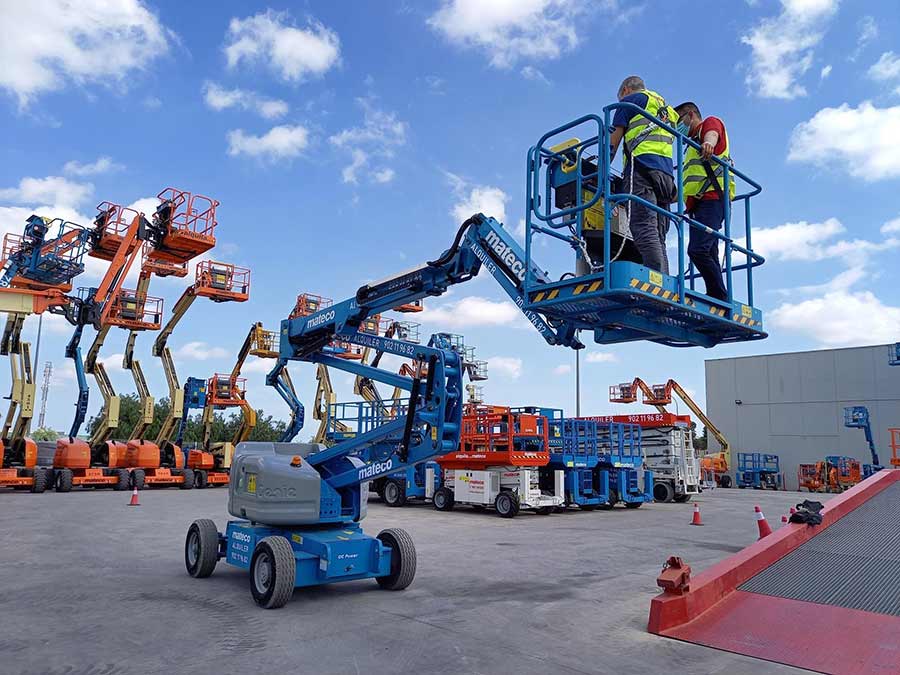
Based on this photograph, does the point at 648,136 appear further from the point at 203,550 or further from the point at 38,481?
the point at 38,481

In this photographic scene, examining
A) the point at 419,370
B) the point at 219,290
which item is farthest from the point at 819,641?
the point at 219,290

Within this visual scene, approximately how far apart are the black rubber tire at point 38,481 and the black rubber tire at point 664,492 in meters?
22.3

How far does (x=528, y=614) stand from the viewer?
7.54 m

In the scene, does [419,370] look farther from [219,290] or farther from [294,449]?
[219,290]

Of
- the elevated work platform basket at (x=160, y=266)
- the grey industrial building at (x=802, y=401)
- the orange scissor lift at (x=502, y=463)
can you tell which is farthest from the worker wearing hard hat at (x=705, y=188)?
the grey industrial building at (x=802, y=401)

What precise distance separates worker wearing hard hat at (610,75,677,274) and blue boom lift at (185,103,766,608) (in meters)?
0.14

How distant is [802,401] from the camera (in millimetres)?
42938

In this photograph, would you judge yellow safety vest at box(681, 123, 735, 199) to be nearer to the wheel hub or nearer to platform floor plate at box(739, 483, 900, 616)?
platform floor plate at box(739, 483, 900, 616)

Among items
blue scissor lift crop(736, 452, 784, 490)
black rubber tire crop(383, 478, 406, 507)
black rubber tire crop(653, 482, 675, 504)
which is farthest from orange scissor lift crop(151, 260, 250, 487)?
blue scissor lift crop(736, 452, 784, 490)

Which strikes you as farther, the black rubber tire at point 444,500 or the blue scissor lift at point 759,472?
the blue scissor lift at point 759,472

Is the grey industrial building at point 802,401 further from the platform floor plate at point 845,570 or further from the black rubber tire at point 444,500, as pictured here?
the platform floor plate at point 845,570

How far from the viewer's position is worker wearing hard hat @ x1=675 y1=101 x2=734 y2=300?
6684 mm

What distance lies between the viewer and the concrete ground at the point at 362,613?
576 centimetres

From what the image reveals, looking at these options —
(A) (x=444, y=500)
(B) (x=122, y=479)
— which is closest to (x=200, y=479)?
(B) (x=122, y=479)
